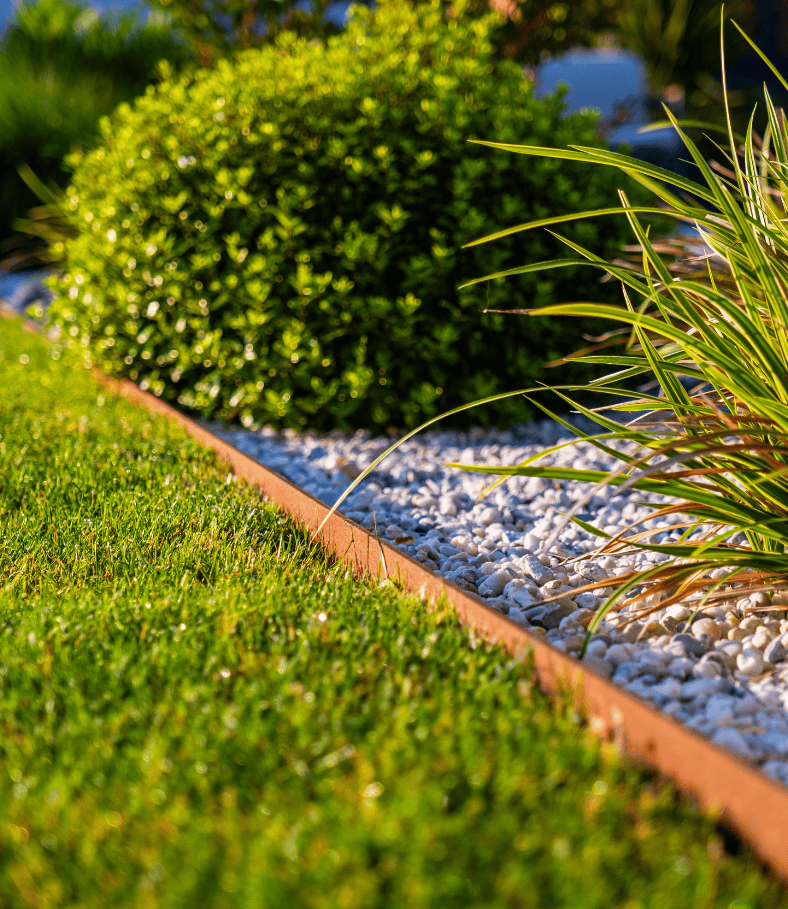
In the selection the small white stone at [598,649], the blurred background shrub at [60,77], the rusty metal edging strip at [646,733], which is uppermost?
the blurred background shrub at [60,77]

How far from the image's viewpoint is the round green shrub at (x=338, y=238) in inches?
137

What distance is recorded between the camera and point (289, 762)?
134 cm

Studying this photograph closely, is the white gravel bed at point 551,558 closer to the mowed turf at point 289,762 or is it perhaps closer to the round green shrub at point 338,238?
the round green shrub at point 338,238

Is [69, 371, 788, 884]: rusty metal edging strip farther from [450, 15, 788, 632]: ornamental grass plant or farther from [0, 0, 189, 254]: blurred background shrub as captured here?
[0, 0, 189, 254]: blurred background shrub

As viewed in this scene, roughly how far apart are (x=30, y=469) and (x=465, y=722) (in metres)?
2.06

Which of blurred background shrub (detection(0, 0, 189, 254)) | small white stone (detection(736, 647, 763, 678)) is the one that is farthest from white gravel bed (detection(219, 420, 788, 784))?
blurred background shrub (detection(0, 0, 189, 254))

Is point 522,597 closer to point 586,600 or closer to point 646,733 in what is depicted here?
point 586,600

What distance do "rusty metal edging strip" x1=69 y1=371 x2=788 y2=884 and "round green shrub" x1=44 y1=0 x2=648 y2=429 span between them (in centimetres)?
151

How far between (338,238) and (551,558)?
189cm

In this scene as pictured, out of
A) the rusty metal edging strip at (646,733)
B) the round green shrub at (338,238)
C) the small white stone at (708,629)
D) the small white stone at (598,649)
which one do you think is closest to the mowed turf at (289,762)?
the rusty metal edging strip at (646,733)

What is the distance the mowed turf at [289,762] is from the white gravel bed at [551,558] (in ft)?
0.98

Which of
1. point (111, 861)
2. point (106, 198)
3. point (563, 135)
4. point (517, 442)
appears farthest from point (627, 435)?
point (106, 198)

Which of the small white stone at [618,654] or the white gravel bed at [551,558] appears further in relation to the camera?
the small white stone at [618,654]

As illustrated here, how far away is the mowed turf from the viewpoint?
3.61 feet
